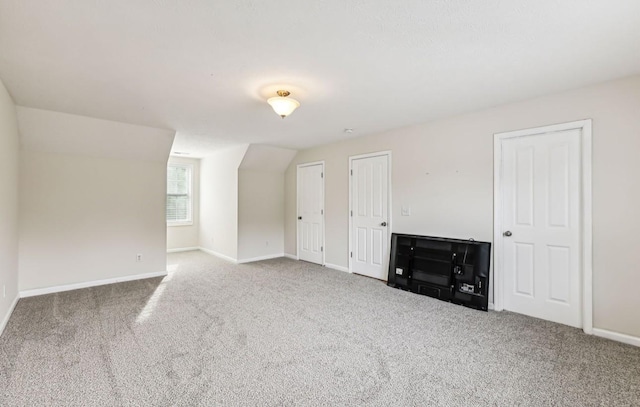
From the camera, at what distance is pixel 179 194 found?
7.20 metres

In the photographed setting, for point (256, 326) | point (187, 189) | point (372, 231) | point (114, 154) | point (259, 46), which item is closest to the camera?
point (259, 46)

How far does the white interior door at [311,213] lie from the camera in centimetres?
568

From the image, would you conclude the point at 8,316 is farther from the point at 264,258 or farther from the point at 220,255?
the point at 264,258

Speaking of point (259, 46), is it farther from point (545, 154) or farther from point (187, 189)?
point (187, 189)

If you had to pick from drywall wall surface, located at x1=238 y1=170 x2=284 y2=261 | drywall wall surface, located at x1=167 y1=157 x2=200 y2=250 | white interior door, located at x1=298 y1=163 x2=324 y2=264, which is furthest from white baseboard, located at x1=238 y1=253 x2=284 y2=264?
drywall wall surface, located at x1=167 y1=157 x2=200 y2=250

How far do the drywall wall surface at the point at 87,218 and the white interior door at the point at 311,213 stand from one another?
2.52 m

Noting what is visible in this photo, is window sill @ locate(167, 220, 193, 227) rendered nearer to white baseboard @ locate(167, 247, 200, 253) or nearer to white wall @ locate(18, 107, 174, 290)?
white baseboard @ locate(167, 247, 200, 253)

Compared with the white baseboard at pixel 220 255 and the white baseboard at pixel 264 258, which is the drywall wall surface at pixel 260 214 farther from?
the white baseboard at pixel 220 255

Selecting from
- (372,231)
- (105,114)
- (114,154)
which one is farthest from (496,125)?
(114,154)

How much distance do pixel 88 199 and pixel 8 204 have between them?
1.27 metres

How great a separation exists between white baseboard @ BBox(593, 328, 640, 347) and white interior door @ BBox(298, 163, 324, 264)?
12.7 ft

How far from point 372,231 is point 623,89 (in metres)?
3.19

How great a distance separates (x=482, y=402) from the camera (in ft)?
6.01

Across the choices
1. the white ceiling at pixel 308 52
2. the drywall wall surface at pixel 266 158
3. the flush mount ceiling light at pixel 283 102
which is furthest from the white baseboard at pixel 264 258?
the flush mount ceiling light at pixel 283 102
